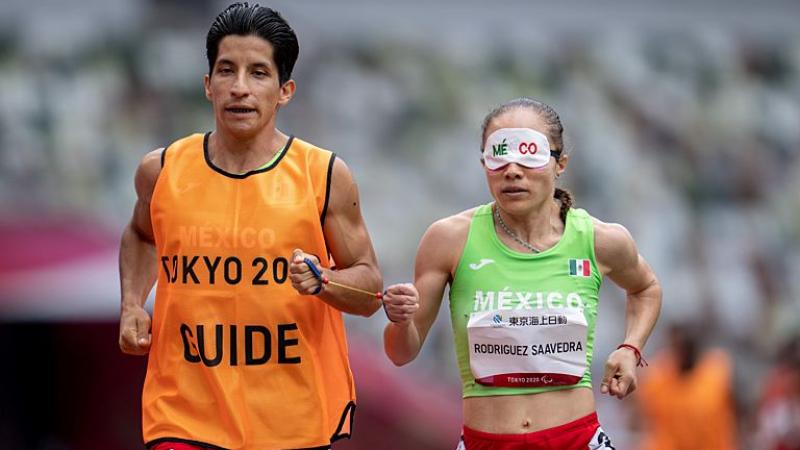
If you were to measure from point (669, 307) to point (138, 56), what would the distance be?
6012mm

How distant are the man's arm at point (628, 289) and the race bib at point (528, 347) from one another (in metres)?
0.16

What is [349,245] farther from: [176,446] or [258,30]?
[176,446]

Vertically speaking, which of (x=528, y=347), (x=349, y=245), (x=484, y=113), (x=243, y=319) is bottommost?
(x=528, y=347)

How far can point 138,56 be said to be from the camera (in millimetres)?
15195

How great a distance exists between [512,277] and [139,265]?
1410 millimetres

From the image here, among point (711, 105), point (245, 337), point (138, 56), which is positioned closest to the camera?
point (245, 337)

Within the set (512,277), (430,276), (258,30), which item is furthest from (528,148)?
(258,30)

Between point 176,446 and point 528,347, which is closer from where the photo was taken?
point 176,446

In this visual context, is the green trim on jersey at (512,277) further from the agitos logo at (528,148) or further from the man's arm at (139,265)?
the man's arm at (139,265)

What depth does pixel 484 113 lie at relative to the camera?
1609 cm

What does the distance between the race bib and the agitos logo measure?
0.58 m

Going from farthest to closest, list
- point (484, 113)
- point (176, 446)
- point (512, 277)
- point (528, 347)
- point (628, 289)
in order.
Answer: point (484, 113)
point (628, 289)
point (512, 277)
point (528, 347)
point (176, 446)

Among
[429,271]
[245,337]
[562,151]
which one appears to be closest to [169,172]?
[245,337]

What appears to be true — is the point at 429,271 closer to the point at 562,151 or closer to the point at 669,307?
the point at 562,151
